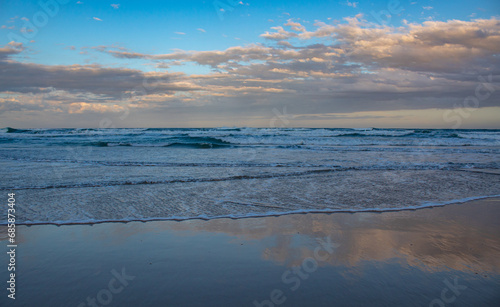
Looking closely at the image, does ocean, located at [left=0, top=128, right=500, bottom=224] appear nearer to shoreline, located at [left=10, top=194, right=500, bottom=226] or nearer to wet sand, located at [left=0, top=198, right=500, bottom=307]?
shoreline, located at [left=10, top=194, right=500, bottom=226]

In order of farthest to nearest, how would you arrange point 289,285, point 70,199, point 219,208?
point 70,199, point 219,208, point 289,285

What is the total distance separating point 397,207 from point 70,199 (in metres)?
7.25

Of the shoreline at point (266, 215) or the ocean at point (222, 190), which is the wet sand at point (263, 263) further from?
the ocean at point (222, 190)

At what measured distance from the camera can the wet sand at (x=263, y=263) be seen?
9.75 ft

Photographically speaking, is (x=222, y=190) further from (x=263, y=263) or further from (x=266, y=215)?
(x=263, y=263)

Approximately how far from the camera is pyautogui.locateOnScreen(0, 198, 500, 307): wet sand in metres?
2.97

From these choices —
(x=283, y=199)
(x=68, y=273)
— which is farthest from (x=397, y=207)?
(x=68, y=273)

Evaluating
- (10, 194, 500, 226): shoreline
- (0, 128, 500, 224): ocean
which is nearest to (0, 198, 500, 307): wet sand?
(10, 194, 500, 226): shoreline

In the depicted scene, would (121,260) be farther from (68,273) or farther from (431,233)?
(431,233)

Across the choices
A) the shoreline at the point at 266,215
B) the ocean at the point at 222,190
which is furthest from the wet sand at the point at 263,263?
the ocean at the point at 222,190

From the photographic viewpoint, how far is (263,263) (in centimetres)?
367

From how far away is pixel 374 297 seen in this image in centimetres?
294

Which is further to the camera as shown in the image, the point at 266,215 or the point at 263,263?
the point at 266,215

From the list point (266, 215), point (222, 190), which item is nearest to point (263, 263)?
point (266, 215)
